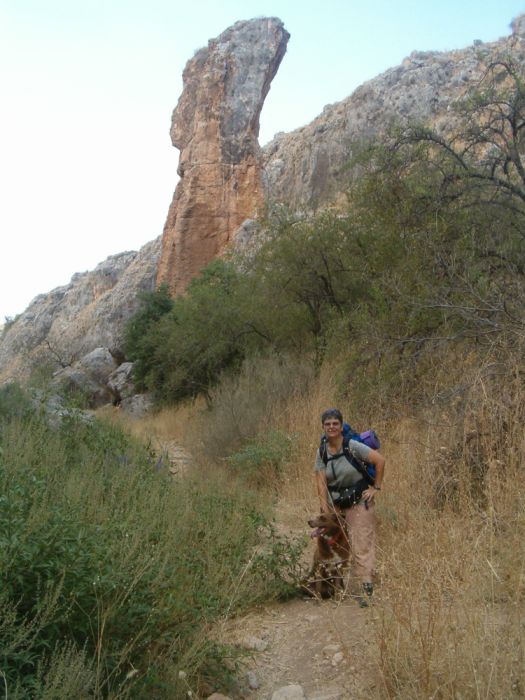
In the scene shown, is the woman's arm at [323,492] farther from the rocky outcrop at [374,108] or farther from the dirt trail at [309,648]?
the rocky outcrop at [374,108]

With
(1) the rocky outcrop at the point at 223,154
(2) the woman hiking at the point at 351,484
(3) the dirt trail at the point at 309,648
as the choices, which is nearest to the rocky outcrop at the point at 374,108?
(1) the rocky outcrop at the point at 223,154

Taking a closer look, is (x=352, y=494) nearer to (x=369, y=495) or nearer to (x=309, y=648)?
(x=369, y=495)

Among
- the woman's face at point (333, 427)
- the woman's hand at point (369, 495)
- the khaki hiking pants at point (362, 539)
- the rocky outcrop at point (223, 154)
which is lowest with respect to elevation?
the khaki hiking pants at point (362, 539)

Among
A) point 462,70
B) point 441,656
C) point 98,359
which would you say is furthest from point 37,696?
point 462,70

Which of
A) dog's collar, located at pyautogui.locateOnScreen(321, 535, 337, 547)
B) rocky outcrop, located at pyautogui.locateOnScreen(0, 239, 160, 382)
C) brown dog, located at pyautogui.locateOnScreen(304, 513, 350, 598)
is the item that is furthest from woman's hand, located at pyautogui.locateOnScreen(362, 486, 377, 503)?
rocky outcrop, located at pyautogui.locateOnScreen(0, 239, 160, 382)

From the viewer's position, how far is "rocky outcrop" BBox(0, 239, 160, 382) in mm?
31531

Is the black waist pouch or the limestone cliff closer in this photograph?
the black waist pouch

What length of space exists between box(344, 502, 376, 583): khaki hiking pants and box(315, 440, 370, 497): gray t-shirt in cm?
19

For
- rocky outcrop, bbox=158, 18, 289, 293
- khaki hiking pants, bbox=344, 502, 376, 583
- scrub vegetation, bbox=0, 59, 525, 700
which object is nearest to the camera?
scrub vegetation, bbox=0, 59, 525, 700

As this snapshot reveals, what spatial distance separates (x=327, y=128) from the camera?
135 ft

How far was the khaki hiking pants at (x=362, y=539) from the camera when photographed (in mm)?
4734

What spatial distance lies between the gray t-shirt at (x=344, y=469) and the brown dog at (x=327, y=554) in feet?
0.81

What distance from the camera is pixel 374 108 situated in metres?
39.2

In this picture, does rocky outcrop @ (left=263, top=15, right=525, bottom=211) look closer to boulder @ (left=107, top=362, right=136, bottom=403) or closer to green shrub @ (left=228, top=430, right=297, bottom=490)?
boulder @ (left=107, top=362, right=136, bottom=403)
